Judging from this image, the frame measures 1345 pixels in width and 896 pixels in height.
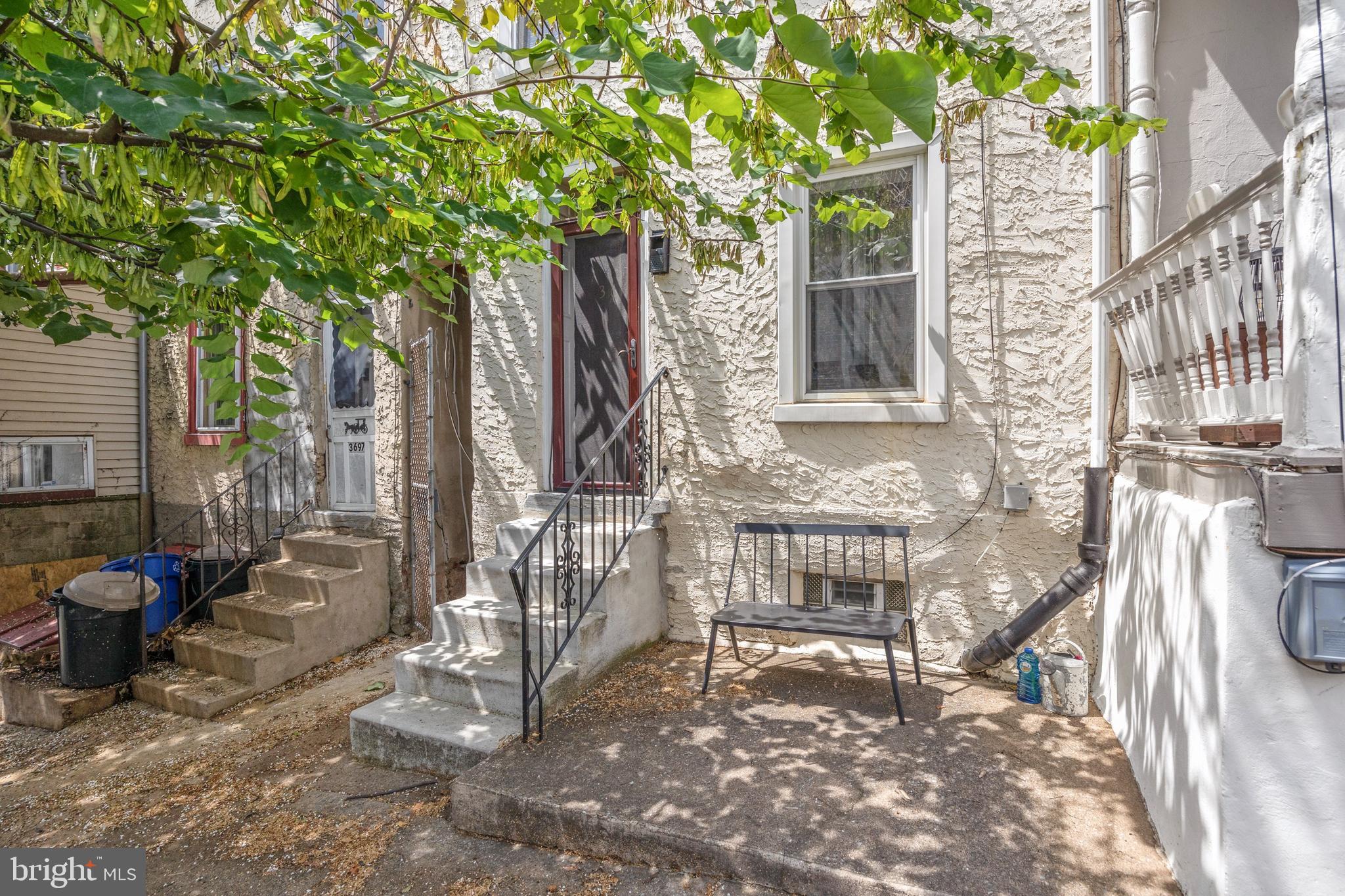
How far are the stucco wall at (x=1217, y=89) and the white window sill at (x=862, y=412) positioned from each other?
142 cm

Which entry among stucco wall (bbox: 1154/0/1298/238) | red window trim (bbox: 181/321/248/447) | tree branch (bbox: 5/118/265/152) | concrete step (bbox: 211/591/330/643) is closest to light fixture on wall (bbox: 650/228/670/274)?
tree branch (bbox: 5/118/265/152)

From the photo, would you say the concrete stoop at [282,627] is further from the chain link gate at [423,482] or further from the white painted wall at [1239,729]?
the white painted wall at [1239,729]

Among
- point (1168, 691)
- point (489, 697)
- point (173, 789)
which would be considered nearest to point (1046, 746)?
point (1168, 691)

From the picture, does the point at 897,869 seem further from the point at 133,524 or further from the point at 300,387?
the point at 133,524

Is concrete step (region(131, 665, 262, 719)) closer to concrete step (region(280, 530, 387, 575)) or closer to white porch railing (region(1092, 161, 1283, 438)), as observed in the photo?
concrete step (region(280, 530, 387, 575))

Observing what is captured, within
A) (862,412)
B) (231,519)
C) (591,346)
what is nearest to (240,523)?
(231,519)

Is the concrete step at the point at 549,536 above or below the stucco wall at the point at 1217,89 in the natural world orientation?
below

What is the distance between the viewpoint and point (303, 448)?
671 cm

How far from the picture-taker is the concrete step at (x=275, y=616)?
204 inches

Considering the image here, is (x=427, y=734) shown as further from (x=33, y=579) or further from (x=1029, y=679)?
(x=33, y=579)

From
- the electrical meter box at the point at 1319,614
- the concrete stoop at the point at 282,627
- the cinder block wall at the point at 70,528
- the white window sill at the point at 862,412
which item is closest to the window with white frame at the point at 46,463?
the cinder block wall at the point at 70,528

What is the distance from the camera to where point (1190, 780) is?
6.82 feet

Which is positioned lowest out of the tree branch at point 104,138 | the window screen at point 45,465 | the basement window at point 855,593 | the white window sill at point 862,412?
the basement window at point 855,593

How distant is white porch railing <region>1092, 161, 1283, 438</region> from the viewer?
1.90m
